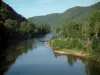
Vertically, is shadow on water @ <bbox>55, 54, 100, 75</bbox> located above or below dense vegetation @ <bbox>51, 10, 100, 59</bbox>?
below

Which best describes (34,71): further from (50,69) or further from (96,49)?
(96,49)

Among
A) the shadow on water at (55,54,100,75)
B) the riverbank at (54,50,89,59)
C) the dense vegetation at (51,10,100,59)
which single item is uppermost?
the dense vegetation at (51,10,100,59)

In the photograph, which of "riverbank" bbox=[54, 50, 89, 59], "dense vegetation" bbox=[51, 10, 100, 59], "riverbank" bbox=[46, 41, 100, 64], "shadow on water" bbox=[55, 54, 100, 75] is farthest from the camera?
"riverbank" bbox=[54, 50, 89, 59]

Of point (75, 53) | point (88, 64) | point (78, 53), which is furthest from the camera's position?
point (75, 53)

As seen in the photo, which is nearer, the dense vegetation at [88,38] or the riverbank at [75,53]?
the dense vegetation at [88,38]

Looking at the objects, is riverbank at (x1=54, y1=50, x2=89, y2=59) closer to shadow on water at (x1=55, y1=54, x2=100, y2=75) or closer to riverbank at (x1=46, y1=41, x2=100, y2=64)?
riverbank at (x1=46, y1=41, x2=100, y2=64)

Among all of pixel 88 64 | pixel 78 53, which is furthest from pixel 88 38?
pixel 88 64

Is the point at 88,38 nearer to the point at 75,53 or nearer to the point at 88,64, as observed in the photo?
the point at 75,53

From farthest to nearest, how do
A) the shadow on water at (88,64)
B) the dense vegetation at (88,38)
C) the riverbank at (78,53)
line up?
the dense vegetation at (88,38)
the riverbank at (78,53)
the shadow on water at (88,64)

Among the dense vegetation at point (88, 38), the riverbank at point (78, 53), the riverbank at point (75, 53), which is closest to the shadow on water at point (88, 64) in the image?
the riverbank at point (78, 53)

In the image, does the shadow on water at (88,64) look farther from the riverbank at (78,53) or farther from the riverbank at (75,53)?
the riverbank at (75,53)

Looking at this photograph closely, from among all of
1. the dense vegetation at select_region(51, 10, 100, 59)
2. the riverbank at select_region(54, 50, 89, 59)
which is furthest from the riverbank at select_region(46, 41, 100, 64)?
the dense vegetation at select_region(51, 10, 100, 59)
